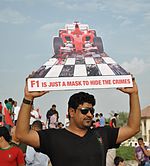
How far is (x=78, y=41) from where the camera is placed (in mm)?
4113

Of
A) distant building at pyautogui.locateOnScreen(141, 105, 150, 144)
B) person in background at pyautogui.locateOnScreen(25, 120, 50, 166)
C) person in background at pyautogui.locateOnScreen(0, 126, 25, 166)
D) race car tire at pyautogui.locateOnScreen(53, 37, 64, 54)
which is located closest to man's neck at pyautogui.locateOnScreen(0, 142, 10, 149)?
person in background at pyautogui.locateOnScreen(0, 126, 25, 166)

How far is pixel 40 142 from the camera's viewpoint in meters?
3.84

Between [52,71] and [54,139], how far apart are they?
54cm

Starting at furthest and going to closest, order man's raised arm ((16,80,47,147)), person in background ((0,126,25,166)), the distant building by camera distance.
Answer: the distant building → person in background ((0,126,25,166)) → man's raised arm ((16,80,47,147))

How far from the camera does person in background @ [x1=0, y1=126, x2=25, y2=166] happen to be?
647 cm

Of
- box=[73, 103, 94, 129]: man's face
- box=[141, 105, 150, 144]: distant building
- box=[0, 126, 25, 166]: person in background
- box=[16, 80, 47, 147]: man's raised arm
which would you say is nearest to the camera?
box=[16, 80, 47, 147]: man's raised arm

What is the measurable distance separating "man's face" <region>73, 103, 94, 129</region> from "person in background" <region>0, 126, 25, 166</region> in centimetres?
278

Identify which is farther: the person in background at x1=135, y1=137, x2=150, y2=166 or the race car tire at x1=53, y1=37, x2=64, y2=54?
the person in background at x1=135, y1=137, x2=150, y2=166

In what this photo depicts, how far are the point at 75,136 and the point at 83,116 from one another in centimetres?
17

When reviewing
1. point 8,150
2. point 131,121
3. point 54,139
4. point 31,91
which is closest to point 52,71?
point 31,91

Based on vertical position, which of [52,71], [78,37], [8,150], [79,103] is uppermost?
[78,37]

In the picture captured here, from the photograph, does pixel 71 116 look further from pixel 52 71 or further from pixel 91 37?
pixel 91 37

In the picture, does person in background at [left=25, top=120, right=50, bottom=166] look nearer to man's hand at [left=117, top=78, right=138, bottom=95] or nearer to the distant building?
man's hand at [left=117, top=78, right=138, bottom=95]

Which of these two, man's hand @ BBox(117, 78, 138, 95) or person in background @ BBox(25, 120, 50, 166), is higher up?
man's hand @ BBox(117, 78, 138, 95)
